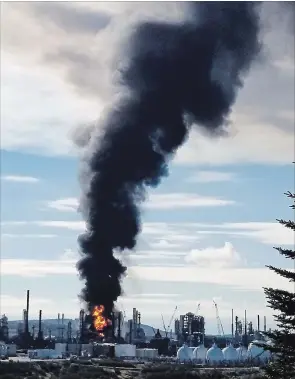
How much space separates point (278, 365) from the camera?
28891 mm

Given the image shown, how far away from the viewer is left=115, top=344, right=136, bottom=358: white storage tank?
138525 millimetres

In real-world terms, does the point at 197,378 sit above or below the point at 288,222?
below

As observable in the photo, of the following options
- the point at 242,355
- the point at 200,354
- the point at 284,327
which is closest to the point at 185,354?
the point at 200,354

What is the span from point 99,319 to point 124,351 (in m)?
29.9

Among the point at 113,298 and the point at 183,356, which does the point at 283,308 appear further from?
the point at 183,356

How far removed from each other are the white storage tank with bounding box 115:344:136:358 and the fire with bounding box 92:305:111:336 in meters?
20.4

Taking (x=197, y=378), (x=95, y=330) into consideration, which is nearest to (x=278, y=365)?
(x=197, y=378)

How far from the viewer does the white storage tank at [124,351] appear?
139m

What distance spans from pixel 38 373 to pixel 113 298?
20.7 meters

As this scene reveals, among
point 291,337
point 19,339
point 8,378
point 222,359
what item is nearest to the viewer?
point 291,337

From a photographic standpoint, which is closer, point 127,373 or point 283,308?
point 283,308

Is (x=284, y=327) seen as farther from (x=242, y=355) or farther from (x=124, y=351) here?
(x=242, y=355)

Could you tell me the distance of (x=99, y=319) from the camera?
377ft

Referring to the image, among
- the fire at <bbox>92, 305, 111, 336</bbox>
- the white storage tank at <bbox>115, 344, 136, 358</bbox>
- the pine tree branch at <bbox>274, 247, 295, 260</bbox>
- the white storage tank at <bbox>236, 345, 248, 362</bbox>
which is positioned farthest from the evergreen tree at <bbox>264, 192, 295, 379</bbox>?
the white storage tank at <bbox>236, 345, 248, 362</bbox>
